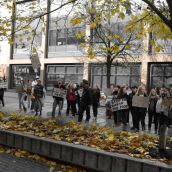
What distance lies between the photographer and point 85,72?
38.5m

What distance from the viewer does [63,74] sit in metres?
42.1

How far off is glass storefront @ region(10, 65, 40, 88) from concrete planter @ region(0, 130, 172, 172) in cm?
3849

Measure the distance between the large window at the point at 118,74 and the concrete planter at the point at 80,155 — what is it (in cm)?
2627

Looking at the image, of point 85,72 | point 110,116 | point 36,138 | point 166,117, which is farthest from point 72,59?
point 36,138

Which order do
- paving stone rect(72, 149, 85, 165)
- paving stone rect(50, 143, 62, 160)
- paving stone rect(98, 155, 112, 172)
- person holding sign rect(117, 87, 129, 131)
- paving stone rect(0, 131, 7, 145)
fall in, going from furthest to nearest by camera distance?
person holding sign rect(117, 87, 129, 131), paving stone rect(0, 131, 7, 145), paving stone rect(50, 143, 62, 160), paving stone rect(72, 149, 85, 165), paving stone rect(98, 155, 112, 172)

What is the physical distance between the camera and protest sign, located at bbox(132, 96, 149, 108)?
47.3 feet

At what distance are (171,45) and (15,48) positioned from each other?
73.4ft

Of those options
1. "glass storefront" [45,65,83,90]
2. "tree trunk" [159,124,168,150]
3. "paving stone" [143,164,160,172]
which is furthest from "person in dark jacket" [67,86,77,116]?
"glass storefront" [45,65,83,90]

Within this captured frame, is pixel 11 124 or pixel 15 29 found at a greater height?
pixel 15 29

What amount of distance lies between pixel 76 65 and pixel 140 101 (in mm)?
26051

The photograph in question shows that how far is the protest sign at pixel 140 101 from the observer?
14.4 m

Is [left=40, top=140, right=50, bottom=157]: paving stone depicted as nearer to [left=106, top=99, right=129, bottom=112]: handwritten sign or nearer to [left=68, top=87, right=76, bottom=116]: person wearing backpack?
[left=106, top=99, right=129, bottom=112]: handwritten sign

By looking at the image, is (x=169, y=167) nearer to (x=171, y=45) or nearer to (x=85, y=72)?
(x=171, y=45)

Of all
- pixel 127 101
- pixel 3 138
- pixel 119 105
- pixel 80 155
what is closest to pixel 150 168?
pixel 80 155
